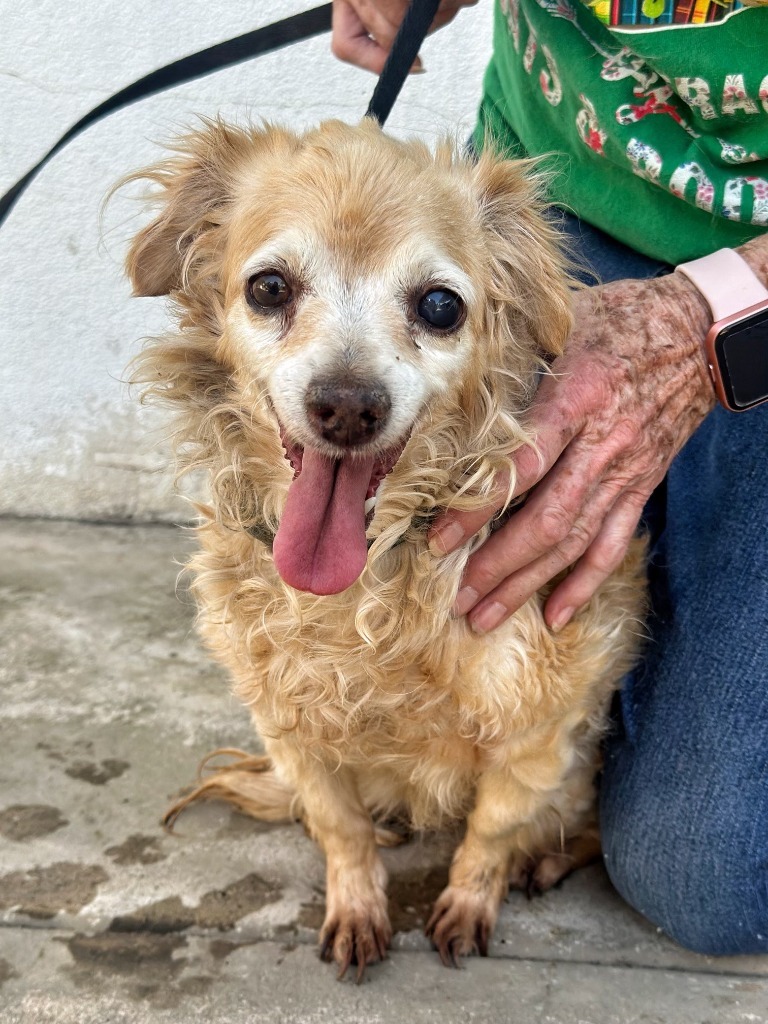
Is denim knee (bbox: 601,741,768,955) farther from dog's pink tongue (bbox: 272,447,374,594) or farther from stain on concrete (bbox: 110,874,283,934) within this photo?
dog's pink tongue (bbox: 272,447,374,594)

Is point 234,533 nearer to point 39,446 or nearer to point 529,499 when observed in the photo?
point 529,499

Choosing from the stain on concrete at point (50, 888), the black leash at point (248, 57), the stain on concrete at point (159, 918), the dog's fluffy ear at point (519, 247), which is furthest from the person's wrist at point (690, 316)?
the stain on concrete at point (50, 888)

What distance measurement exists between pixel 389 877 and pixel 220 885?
0.33 meters

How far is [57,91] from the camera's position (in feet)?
8.87

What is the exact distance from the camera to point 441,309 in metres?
1.36

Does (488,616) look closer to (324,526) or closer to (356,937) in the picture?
(324,526)

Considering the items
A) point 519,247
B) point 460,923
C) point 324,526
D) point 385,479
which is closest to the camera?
point 324,526

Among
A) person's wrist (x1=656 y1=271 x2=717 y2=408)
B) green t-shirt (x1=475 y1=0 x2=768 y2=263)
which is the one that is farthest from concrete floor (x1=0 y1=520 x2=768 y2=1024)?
green t-shirt (x1=475 y1=0 x2=768 y2=263)

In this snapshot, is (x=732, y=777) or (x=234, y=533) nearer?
(x=234, y=533)

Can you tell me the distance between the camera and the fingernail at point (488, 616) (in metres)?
1.45

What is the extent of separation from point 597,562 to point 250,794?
874 millimetres

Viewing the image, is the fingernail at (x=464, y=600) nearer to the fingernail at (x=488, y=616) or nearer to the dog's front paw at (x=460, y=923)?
the fingernail at (x=488, y=616)

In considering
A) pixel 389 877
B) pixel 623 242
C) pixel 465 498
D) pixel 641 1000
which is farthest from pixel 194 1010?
pixel 623 242

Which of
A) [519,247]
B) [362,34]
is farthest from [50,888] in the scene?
[362,34]
